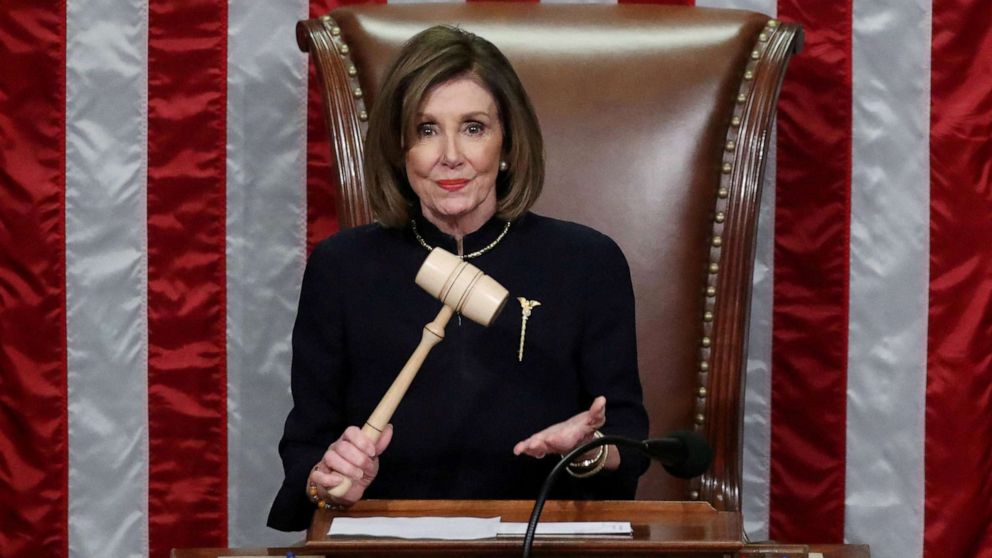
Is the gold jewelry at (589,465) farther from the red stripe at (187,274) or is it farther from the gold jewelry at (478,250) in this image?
the red stripe at (187,274)

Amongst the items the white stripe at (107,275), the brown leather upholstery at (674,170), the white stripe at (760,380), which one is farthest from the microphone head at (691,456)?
the white stripe at (107,275)

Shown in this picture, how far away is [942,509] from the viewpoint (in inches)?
106

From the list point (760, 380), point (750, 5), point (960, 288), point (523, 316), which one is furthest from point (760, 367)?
point (523, 316)

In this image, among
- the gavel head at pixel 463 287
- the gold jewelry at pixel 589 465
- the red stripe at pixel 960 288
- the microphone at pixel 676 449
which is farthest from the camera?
the red stripe at pixel 960 288

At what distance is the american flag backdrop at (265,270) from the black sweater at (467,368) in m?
0.67

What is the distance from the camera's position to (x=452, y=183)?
2006 millimetres

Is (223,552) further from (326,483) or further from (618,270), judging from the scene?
(618,270)

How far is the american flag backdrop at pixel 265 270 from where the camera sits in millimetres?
2645

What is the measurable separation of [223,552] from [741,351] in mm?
1003

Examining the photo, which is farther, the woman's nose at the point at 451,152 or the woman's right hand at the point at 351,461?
the woman's nose at the point at 451,152

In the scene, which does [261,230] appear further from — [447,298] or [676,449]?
[676,449]

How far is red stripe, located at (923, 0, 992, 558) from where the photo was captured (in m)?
2.62

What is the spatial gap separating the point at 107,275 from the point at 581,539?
5.21 ft

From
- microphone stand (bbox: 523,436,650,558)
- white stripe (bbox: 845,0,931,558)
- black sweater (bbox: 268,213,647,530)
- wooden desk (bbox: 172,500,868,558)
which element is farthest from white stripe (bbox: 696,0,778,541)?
microphone stand (bbox: 523,436,650,558)
